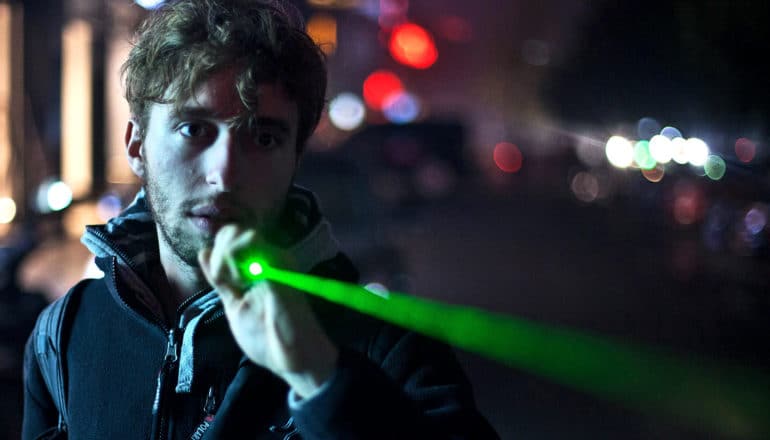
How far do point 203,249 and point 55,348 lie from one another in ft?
2.27

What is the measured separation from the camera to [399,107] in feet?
131

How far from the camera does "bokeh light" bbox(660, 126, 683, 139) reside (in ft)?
85.9

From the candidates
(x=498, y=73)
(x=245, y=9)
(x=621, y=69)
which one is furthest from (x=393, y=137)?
(x=498, y=73)

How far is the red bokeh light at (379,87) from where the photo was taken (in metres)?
37.8

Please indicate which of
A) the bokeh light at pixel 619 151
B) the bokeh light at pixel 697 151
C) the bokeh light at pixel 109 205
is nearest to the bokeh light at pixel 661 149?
the bokeh light at pixel 697 151

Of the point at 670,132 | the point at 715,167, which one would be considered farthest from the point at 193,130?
the point at 670,132

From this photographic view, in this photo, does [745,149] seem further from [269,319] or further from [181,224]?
[269,319]

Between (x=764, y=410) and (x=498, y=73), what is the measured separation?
70954 mm

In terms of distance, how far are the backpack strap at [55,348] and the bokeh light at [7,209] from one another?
10.7 meters

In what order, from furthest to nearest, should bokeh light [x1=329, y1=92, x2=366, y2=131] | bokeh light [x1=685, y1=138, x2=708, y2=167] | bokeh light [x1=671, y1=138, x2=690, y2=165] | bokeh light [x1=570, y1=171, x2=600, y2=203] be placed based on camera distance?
bokeh light [x1=570, y1=171, x2=600, y2=203], bokeh light [x1=329, y1=92, x2=366, y2=131], bokeh light [x1=671, y1=138, x2=690, y2=165], bokeh light [x1=685, y1=138, x2=708, y2=167]

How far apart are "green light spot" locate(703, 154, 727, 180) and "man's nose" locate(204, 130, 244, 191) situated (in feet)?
58.6

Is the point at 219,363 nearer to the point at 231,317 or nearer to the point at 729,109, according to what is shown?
the point at 231,317

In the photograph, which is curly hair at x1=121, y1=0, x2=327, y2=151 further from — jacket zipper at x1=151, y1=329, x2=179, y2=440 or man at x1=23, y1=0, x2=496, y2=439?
jacket zipper at x1=151, y1=329, x2=179, y2=440

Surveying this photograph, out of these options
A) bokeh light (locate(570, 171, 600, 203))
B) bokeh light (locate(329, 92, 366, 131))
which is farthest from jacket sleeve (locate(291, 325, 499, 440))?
bokeh light (locate(570, 171, 600, 203))
